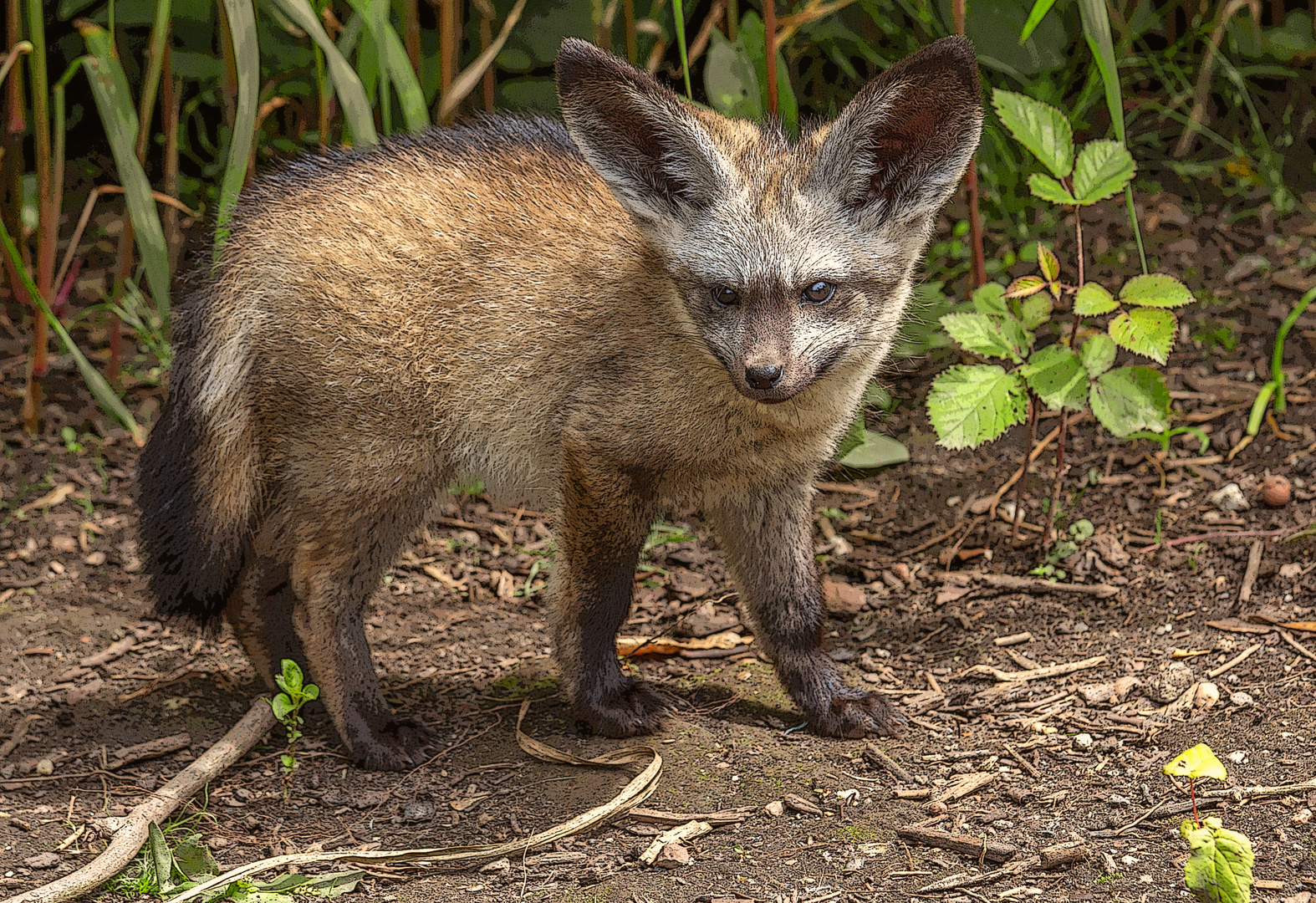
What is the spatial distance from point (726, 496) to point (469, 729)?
3.30 ft

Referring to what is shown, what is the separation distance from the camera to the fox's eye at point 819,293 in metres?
3.13

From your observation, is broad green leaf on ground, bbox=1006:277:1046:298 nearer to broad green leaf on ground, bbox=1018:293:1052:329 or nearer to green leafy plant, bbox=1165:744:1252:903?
broad green leaf on ground, bbox=1018:293:1052:329

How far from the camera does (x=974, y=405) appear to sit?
3730 millimetres

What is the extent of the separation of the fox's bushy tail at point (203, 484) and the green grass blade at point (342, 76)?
74cm

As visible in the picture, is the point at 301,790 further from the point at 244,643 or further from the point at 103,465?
the point at 103,465

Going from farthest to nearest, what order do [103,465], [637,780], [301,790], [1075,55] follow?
1. [1075,55]
2. [103,465]
3. [301,790]
4. [637,780]

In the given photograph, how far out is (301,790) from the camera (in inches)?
141

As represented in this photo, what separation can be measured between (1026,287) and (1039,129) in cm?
44

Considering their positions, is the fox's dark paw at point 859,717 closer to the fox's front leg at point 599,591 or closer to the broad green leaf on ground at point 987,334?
the fox's front leg at point 599,591

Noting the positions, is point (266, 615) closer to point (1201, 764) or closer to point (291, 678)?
point (291, 678)

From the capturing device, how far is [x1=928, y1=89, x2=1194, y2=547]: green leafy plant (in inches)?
145

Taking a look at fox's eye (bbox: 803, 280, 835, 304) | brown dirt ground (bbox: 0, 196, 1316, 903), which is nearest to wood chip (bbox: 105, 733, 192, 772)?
brown dirt ground (bbox: 0, 196, 1316, 903)

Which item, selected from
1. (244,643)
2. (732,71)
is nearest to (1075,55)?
(732,71)

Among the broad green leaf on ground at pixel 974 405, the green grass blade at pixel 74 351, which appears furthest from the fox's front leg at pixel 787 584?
the green grass blade at pixel 74 351
